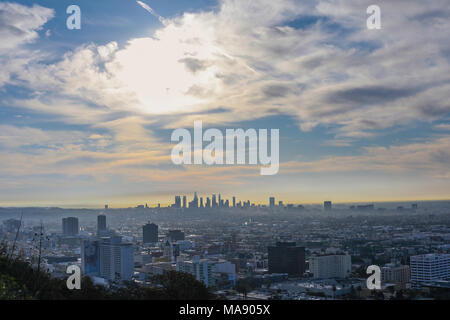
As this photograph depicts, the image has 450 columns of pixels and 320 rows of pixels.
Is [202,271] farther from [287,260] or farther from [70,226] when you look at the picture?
[70,226]

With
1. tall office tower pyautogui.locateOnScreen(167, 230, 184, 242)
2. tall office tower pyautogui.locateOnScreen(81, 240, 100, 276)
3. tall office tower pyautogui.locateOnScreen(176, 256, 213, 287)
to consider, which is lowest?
tall office tower pyautogui.locateOnScreen(167, 230, 184, 242)

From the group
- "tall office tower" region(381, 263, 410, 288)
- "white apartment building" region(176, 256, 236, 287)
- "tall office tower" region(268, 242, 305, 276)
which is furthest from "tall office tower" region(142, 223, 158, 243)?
"tall office tower" region(381, 263, 410, 288)

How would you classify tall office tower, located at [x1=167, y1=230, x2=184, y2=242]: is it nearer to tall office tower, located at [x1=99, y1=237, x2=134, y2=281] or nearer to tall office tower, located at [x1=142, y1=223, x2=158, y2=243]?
tall office tower, located at [x1=142, y1=223, x2=158, y2=243]

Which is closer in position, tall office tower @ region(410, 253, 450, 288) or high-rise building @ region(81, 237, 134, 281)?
tall office tower @ region(410, 253, 450, 288)

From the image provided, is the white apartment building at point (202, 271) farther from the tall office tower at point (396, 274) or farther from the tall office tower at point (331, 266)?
the tall office tower at point (396, 274)

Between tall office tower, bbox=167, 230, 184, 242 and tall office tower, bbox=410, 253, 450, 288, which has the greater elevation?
tall office tower, bbox=410, 253, 450, 288
